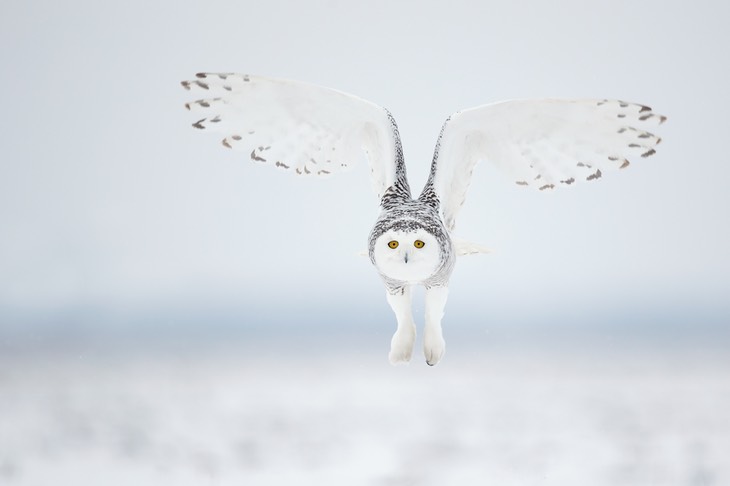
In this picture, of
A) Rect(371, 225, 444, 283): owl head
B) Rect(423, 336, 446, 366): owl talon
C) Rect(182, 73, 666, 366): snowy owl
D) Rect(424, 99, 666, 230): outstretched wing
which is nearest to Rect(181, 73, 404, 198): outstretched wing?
Answer: Rect(182, 73, 666, 366): snowy owl

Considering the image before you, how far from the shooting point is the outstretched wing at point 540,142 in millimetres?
2561

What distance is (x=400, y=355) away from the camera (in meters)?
2.84

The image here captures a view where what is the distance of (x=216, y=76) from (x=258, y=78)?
0.16 m

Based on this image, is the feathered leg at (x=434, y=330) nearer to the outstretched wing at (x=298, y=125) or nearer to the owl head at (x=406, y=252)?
the owl head at (x=406, y=252)

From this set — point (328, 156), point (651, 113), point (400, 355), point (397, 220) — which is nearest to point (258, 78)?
point (328, 156)

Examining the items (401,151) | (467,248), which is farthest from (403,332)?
(401,151)

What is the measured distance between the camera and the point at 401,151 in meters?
2.73

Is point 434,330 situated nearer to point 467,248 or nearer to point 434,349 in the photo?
point 434,349

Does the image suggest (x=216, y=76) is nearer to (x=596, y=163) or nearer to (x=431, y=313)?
(x=431, y=313)

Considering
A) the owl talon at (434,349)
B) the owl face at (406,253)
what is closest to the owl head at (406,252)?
the owl face at (406,253)

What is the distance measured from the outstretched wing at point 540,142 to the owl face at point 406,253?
0.39 meters

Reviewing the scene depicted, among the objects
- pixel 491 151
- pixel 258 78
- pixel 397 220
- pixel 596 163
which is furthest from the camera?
pixel 491 151

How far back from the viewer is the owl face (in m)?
2.32

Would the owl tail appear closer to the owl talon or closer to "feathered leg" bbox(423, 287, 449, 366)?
"feathered leg" bbox(423, 287, 449, 366)
